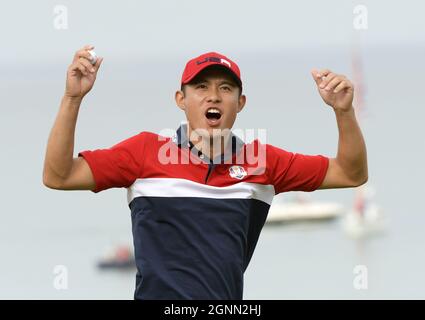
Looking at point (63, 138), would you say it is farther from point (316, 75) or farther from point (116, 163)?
point (316, 75)

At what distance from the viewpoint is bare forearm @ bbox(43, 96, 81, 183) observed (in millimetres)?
3721

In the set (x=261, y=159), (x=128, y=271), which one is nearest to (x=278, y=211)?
(x=128, y=271)

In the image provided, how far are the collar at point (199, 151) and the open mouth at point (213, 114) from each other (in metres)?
0.09

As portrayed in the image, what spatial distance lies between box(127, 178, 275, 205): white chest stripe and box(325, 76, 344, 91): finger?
42cm

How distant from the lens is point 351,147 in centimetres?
397

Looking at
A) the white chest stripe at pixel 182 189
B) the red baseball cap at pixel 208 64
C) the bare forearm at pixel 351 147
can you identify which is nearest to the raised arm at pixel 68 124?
the white chest stripe at pixel 182 189

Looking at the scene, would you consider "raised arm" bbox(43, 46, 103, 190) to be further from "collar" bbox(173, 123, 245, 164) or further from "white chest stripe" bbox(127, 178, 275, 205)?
"collar" bbox(173, 123, 245, 164)

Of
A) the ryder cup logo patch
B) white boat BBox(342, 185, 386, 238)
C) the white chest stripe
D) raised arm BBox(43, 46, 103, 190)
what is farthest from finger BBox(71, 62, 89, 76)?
white boat BBox(342, 185, 386, 238)

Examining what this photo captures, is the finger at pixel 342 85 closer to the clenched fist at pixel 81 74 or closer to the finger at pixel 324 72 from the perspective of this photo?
the finger at pixel 324 72

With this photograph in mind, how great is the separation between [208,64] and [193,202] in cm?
48

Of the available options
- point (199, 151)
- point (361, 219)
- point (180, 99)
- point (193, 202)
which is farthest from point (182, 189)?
point (361, 219)

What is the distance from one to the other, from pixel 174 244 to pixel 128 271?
9226 mm

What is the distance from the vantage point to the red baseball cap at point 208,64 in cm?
396
